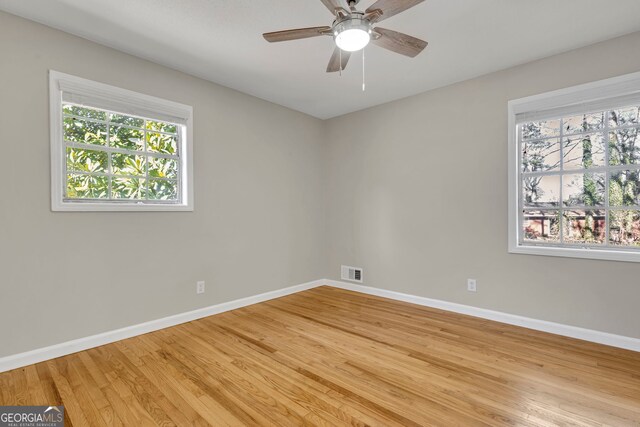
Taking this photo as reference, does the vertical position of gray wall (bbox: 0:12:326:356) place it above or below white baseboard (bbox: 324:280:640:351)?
above

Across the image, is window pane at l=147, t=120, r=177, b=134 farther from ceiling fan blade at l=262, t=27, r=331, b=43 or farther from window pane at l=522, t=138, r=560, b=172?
A: window pane at l=522, t=138, r=560, b=172

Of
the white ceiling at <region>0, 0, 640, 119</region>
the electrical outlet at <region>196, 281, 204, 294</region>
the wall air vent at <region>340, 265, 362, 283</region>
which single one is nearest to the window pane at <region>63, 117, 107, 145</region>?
the white ceiling at <region>0, 0, 640, 119</region>

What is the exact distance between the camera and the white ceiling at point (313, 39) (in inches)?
86.3

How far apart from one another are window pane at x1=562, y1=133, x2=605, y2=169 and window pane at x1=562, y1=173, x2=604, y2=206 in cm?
10

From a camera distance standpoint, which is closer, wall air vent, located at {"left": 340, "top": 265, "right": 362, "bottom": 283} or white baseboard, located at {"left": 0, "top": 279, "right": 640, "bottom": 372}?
white baseboard, located at {"left": 0, "top": 279, "right": 640, "bottom": 372}

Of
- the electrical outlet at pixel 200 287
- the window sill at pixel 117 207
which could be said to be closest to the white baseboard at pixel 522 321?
the electrical outlet at pixel 200 287

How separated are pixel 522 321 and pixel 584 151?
172 cm

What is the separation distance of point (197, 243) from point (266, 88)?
6.45 ft

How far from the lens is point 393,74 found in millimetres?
3254

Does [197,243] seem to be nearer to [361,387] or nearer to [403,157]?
[361,387]

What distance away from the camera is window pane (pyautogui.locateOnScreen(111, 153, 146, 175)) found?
2.81 meters

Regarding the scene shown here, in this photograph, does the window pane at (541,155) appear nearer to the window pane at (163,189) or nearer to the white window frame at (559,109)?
the white window frame at (559,109)

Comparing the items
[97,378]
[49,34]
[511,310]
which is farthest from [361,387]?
[49,34]

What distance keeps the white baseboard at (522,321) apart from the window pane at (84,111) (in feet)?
11.8
